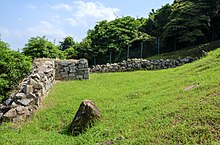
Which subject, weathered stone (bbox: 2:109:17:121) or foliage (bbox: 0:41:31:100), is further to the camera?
foliage (bbox: 0:41:31:100)

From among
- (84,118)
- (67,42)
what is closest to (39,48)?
(84,118)

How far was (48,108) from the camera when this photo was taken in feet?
21.0

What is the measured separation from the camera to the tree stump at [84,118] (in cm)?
487

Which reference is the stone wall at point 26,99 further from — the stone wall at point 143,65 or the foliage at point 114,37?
the foliage at point 114,37

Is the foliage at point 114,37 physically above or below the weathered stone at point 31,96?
above

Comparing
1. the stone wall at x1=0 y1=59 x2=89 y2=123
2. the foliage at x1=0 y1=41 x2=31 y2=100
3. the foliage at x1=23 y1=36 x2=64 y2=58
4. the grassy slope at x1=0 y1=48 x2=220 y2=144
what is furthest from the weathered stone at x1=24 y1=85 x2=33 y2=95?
the foliage at x1=23 y1=36 x2=64 y2=58

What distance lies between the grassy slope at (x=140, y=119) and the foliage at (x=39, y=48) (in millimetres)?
10892

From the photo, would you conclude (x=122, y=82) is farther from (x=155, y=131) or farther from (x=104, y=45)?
(x=104, y=45)

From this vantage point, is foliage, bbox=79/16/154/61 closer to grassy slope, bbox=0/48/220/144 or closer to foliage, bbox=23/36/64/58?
foliage, bbox=23/36/64/58

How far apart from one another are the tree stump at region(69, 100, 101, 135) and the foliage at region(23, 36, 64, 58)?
12.9 m

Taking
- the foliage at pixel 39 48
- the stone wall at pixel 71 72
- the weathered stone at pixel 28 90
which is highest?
the foliage at pixel 39 48

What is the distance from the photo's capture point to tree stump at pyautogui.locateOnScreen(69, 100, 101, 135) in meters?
4.87

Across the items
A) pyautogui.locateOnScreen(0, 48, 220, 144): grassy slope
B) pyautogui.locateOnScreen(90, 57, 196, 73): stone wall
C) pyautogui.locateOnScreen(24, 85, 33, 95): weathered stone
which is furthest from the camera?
pyautogui.locateOnScreen(90, 57, 196, 73): stone wall

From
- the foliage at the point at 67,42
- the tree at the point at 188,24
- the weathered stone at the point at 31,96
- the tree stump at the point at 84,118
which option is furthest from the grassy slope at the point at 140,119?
the foliage at the point at 67,42
